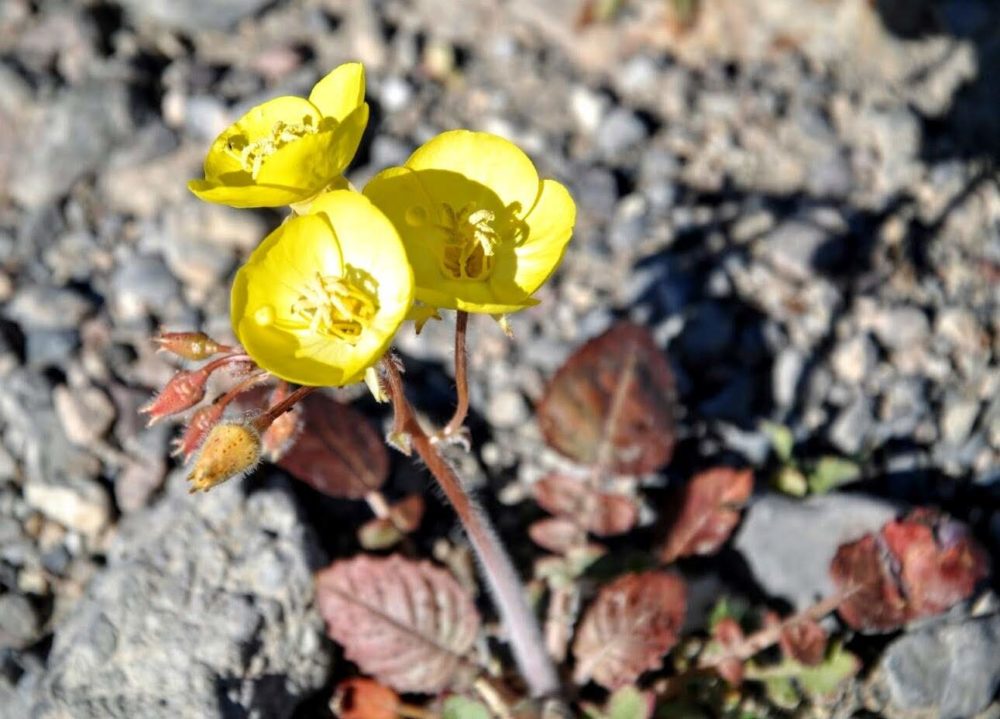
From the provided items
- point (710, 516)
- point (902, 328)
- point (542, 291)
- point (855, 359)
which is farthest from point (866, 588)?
point (542, 291)

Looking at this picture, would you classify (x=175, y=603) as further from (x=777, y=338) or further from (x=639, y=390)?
(x=777, y=338)

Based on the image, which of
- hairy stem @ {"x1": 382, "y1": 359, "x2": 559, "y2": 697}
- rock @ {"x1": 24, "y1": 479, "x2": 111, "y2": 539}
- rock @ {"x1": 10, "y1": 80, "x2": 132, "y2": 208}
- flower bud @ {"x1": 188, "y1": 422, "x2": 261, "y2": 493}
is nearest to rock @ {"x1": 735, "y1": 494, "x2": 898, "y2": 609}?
hairy stem @ {"x1": 382, "y1": 359, "x2": 559, "y2": 697}

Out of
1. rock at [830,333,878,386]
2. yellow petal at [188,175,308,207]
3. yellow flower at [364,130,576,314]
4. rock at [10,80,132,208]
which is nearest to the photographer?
yellow petal at [188,175,308,207]

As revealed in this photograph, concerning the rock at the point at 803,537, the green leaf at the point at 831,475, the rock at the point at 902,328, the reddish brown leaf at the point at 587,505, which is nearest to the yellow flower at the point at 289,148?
the reddish brown leaf at the point at 587,505

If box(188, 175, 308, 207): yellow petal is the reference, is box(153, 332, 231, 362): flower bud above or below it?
below

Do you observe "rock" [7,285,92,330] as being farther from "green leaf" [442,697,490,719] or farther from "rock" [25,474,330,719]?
"green leaf" [442,697,490,719]

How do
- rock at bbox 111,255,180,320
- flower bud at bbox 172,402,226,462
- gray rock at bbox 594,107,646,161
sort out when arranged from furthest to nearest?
gray rock at bbox 594,107,646,161 < rock at bbox 111,255,180,320 < flower bud at bbox 172,402,226,462

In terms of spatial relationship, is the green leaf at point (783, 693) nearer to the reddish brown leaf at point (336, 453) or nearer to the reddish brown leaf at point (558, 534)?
the reddish brown leaf at point (558, 534)

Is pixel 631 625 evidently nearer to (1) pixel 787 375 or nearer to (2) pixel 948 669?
(2) pixel 948 669

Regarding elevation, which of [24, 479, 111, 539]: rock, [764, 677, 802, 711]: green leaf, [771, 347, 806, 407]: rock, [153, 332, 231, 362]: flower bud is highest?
[153, 332, 231, 362]: flower bud
